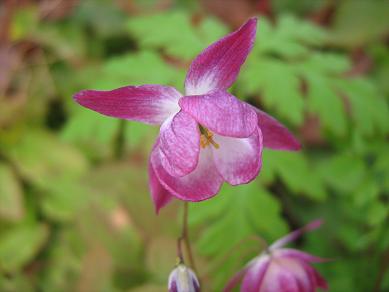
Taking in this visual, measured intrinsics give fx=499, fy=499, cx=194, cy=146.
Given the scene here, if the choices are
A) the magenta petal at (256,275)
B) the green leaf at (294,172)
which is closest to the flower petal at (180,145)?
the magenta petal at (256,275)

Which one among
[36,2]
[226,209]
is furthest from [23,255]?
[36,2]

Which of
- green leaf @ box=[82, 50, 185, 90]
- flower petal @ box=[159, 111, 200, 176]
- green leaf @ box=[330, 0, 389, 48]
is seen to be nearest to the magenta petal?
flower petal @ box=[159, 111, 200, 176]

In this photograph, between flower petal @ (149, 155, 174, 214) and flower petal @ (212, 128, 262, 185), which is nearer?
flower petal @ (212, 128, 262, 185)

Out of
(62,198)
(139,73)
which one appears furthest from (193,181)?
(62,198)

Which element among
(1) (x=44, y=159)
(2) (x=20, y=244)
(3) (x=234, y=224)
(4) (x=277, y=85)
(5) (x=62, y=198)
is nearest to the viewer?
(3) (x=234, y=224)

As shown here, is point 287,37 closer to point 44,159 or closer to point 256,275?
point 256,275

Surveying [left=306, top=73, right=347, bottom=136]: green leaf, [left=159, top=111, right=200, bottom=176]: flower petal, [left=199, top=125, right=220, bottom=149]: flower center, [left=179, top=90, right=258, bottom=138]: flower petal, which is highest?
[left=179, top=90, right=258, bottom=138]: flower petal

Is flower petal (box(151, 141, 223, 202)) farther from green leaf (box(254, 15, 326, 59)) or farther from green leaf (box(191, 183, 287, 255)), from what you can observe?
green leaf (box(254, 15, 326, 59))
